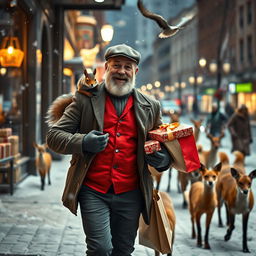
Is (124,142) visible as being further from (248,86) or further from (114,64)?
(248,86)

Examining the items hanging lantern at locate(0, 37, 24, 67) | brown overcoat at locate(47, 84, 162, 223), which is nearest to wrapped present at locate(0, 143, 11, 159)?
hanging lantern at locate(0, 37, 24, 67)

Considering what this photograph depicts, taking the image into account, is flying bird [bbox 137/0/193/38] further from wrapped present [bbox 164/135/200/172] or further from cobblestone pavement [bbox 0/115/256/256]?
cobblestone pavement [bbox 0/115/256/256]

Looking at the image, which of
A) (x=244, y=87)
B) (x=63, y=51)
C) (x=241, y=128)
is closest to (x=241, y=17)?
(x=244, y=87)

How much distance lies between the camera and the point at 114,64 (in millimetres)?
3943

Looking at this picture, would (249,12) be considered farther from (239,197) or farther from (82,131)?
(82,131)

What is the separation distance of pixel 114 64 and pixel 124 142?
63 centimetres

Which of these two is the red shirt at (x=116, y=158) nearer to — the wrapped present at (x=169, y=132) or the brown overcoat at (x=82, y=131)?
the brown overcoat at (x=82, y=131)

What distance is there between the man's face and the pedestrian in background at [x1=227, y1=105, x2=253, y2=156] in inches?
475

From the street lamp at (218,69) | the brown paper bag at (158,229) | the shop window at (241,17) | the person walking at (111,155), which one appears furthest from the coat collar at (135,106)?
the shop window at (241,17)

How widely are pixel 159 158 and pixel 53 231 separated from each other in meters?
3.55

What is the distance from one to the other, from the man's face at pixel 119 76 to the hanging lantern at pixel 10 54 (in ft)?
26.3

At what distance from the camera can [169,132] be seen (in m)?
3.93

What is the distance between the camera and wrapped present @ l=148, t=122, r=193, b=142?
3914mm

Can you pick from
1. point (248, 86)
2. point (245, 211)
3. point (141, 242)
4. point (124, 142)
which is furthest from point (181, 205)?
point (248, 86)
